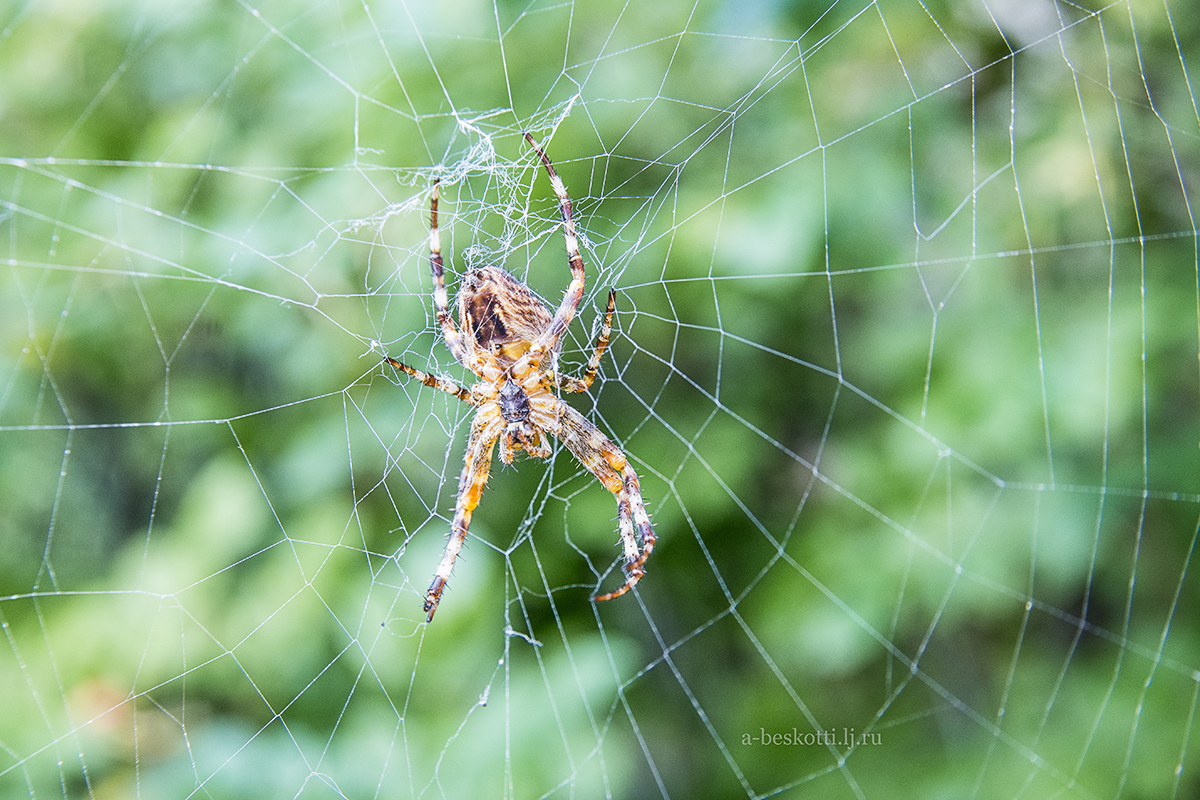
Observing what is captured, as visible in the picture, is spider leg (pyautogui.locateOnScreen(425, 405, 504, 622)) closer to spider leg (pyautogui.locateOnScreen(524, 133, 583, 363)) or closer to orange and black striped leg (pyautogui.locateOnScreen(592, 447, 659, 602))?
spider leg (pyautogui.locateOnScreen(524, 133, 583, 363))

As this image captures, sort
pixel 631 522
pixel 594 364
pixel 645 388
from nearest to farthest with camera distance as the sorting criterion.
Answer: pixel 594 364, pixel 631 522, pixel 645 388

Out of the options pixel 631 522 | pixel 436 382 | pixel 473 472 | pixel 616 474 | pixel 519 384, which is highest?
pixel 436 382

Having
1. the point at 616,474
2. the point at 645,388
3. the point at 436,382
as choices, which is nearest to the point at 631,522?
the point at 616,474

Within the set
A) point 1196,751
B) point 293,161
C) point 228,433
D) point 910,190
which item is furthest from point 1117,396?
point 228,433

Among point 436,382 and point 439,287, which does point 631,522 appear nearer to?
point 436,382

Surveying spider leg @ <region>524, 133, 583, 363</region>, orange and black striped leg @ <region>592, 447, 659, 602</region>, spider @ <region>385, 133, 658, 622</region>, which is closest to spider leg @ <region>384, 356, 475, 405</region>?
spider @ <region>385, 133, 658, 622</region>

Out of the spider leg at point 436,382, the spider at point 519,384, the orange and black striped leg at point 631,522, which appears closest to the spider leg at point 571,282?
the spider at point 519,384

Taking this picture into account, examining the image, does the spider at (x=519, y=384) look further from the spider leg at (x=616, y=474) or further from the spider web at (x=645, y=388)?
the spider web at (x=645, y=388)
